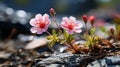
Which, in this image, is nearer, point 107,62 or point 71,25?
point 107,62

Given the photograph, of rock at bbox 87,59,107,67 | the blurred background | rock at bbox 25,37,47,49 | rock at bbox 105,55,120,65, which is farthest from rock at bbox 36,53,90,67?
the blurred background

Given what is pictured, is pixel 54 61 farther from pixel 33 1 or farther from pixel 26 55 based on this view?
pixel 33 1

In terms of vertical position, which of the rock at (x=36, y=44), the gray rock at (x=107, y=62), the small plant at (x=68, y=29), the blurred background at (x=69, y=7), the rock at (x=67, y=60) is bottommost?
the gray rock at (x=107, y=62)

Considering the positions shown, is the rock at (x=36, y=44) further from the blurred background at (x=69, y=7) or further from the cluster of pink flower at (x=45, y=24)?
the blurred background at (x=69, y=7)

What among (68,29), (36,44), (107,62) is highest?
(36,44)

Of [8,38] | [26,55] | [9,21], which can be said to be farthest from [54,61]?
[9,21]

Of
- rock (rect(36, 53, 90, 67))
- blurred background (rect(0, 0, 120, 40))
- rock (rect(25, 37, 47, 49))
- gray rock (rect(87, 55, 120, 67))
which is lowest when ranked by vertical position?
gray rock (rect(87, 55, 120, 67))

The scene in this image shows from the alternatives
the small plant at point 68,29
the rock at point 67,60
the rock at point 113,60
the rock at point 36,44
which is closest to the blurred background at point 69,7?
the rock at point 36,44

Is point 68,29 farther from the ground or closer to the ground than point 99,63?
farther from the ground

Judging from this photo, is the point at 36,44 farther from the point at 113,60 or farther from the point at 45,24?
the point at 113,60

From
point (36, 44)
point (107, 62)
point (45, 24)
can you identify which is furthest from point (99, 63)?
point (36, 44)

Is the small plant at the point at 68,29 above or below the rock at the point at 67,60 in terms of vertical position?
above

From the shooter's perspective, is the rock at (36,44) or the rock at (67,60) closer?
the rock at (67,60)

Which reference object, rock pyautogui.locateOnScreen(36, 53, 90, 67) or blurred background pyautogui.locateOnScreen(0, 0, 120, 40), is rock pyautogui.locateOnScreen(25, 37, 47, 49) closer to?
rock pyautogui.locateOnScreen(36, 53, 90, 67)
